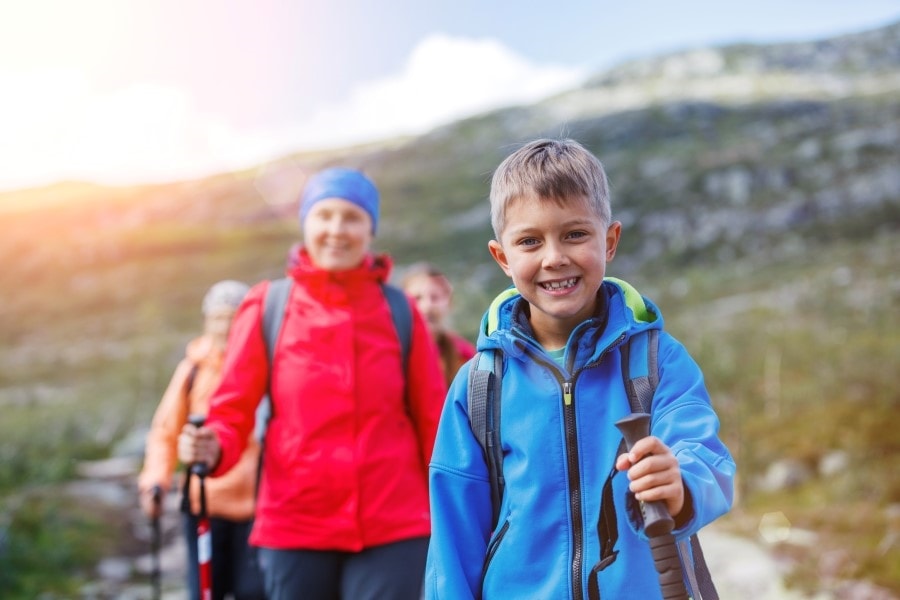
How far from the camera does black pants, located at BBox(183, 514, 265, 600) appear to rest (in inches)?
180

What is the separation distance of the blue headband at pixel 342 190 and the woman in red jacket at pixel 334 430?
0.08m

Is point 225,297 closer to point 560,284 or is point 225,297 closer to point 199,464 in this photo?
point 199,464

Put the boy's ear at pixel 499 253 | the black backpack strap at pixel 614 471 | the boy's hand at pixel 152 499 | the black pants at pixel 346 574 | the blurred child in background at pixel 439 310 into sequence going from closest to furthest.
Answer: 1. the black backpack strap at pixel 614 471
2. the boy's ear at pixel 499 253
3. the black pants at pixel 346 574
4. the boy's hand at pixel 152 499
5. the blurred child in background at pixel 439 310

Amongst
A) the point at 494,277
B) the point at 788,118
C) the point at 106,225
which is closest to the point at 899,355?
the point at 494,277

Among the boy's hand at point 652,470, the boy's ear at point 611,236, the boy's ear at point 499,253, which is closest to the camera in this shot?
the boy's hand at point 652,470

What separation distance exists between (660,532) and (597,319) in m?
0.68

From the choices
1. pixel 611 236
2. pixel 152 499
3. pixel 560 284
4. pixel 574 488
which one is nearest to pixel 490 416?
pixel 574 488

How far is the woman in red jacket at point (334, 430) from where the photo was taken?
10.9ft

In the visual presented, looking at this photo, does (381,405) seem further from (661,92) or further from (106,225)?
(661,92)

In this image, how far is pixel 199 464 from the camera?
3.36 metres

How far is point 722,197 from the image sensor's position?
8562 cm

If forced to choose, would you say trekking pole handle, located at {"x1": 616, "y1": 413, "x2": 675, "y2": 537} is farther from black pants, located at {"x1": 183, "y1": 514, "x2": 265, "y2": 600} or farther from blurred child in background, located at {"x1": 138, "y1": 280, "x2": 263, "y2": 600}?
black pants, located at {"x1": 183, "y1": 514, "x2": 265, "y2": 600}

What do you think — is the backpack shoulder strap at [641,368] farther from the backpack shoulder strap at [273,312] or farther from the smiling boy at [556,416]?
the backpack shoulder strap at [273,312]

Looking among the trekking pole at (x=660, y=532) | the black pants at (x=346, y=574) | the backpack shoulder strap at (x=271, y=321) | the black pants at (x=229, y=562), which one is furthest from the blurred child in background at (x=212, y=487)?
the trekking pole at (x=660, y=532)
